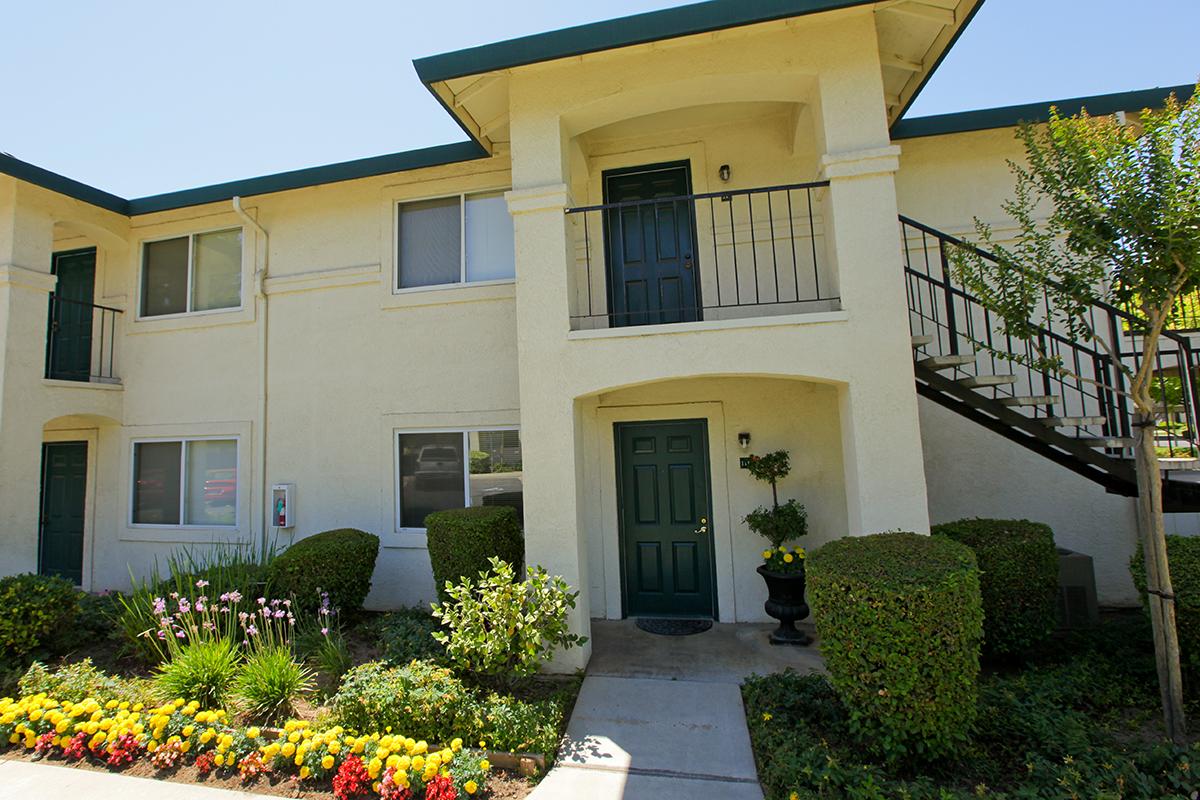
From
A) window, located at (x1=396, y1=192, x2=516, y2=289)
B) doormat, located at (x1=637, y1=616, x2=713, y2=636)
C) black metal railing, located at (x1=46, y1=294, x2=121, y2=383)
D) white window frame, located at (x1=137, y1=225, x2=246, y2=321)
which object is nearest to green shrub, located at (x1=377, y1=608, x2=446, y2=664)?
doormat, located at (x1=637, y1=616, x2=713, y2=636)

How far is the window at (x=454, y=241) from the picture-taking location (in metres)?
7.24

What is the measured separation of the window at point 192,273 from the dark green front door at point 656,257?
5582 mm

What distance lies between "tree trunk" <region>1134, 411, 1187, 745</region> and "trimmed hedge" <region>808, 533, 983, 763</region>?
1.32m

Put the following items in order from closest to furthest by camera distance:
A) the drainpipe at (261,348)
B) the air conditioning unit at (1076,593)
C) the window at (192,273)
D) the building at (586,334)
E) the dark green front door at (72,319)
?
the building at (586,334), the air conditioning unit at (1076,593), the drainpipe at (261,348), the window at (192,273), the dark green front door at (72,319)

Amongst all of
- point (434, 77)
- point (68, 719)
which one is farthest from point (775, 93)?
point (68, 719)

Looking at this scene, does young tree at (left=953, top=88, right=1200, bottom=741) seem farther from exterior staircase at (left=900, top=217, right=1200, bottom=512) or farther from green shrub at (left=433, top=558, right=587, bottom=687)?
green shrub at (left=433, top=558, right=587, bottom=687)

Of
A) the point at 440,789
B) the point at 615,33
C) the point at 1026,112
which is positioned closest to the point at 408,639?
the point at 440,789

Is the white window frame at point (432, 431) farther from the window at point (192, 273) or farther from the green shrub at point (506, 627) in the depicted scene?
the window at point (192, 273)

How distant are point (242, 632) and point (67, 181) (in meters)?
6.45

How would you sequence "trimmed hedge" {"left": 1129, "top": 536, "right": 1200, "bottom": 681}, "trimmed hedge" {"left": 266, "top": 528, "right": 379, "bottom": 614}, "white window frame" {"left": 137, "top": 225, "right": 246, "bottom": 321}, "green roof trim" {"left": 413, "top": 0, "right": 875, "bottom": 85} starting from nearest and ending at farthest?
"trimmed hedge" {"left": 1129, "top": 536, "right": 1200, "bottom": 681} < "green roof trim" {"left": 413, "top": 0, "right": 875, "bottom": 85} < "trimmed hedge" {"left": 266, "top": 528, "right": 379, "bottom": 614} < "white window frame" {"left": 137, "top": 225, "right": 246, "bottom": 321}

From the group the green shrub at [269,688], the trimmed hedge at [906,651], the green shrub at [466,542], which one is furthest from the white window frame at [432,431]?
the trimmed hedge at [906,651]

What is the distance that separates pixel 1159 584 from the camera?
12.5 ft

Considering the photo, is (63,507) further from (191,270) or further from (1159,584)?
(1159,584)

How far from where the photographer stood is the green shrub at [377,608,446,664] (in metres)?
4.90
